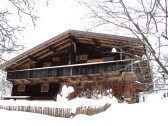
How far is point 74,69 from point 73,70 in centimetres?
13

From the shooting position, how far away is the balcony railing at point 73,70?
20.9 meters

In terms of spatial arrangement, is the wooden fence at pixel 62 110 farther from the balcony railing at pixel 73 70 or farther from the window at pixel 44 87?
the window at pixel 44 87

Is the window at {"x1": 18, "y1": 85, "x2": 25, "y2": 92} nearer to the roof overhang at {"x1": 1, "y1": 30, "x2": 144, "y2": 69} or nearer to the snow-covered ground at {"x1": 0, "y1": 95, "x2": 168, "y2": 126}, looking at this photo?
the roof overhang at {"x1": 1, "y1": 30, "x2": 144, "y2": 69}

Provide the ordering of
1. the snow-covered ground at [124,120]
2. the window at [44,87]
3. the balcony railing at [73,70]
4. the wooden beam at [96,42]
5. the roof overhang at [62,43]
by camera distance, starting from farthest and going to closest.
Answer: the window at [44,87] < the wooden beam at [96,42] < the roof overhang at [62,43] < the balcony railing at [73,70] < the snow-covered ground at [124,120]

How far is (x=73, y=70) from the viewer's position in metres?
23.3

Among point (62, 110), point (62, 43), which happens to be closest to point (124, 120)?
point (62, 110)

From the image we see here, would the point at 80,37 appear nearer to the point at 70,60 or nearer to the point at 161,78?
the point at 70,60

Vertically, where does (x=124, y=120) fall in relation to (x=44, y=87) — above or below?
below

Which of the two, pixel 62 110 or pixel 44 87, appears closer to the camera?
pixel 62 110

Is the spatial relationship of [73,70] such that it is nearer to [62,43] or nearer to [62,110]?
[62,43]

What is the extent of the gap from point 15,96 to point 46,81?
13.4 feet

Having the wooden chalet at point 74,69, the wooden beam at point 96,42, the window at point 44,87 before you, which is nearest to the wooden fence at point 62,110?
the wooden chalet at point 74,69

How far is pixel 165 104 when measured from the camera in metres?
12.7

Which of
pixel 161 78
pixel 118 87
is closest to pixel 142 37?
pixel 161 78
